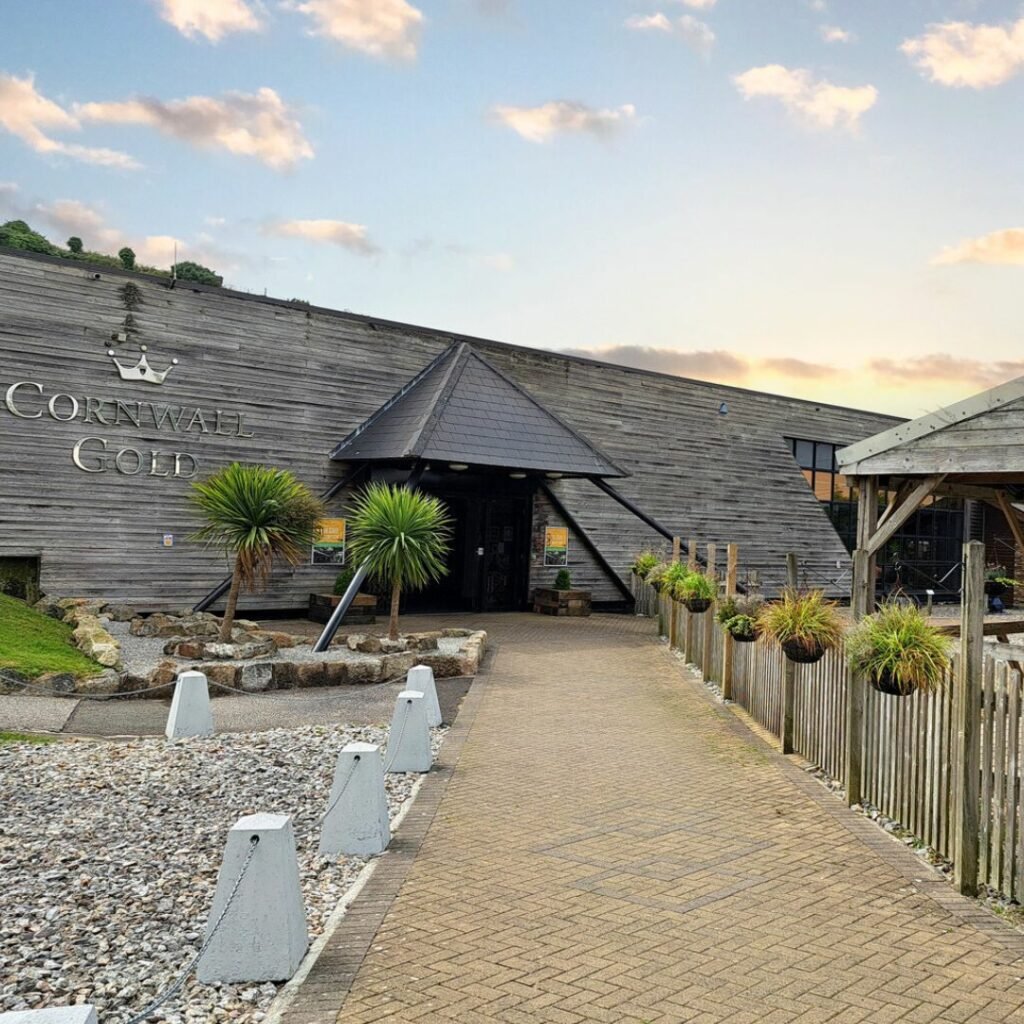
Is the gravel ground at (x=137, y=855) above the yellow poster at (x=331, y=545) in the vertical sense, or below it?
below

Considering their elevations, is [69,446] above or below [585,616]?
above

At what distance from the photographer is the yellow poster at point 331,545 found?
18.3 meters

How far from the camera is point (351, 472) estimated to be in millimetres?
18641

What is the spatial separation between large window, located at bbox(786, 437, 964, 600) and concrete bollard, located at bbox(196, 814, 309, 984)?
2696 centimetres

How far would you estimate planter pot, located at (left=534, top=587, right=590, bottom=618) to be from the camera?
2070cm

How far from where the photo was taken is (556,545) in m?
21.9

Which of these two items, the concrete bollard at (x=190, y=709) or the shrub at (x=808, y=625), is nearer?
the shrub at (x=808, y=625)

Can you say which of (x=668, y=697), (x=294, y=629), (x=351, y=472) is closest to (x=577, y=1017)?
(x=668, y=697)

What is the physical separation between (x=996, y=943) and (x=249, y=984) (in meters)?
3.33

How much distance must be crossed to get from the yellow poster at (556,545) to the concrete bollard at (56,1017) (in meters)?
19.3

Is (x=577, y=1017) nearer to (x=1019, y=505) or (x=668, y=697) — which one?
(x=668, y=697)

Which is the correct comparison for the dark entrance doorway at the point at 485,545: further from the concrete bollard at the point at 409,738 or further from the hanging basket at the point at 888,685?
the hanging basket at the point at 888,685

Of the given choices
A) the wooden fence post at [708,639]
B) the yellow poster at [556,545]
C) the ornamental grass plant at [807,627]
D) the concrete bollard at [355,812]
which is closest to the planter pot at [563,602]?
the yellow poster at [556,545]

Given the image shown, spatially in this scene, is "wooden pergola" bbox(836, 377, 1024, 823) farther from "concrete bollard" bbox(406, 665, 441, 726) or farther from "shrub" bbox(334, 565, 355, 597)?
"shrub" bbox(334, 565, 355, 597)
